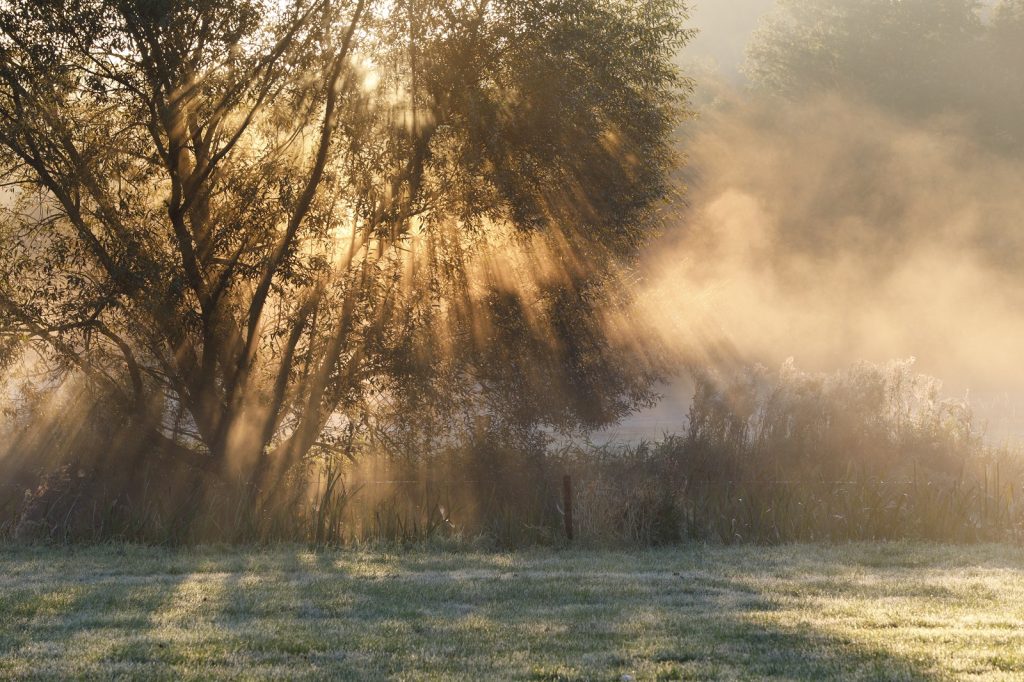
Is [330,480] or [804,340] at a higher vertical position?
[804,340]

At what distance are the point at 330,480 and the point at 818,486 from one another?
20.0 ft

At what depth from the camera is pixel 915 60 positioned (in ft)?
170

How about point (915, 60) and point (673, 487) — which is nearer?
point (673, 487)

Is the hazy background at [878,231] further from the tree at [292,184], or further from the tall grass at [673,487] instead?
the tree at [292,184]

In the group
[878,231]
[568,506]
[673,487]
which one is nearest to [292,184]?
[568,506]

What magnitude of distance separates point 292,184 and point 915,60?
43077 mm

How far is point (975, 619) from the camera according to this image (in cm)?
848

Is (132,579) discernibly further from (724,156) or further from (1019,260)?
(1019,260)

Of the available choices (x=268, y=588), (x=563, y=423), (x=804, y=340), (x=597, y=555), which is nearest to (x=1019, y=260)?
(x=804, y=340)

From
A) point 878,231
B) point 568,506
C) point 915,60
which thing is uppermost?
point 915,60

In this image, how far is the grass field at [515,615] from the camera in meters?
6.85

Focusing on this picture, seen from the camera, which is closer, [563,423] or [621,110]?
[621,110]

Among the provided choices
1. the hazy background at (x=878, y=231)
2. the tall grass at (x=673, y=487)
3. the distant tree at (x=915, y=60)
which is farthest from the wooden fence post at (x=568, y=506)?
the distant tree at (x=915, y=60)

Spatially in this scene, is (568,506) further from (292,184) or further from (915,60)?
(915,60)
